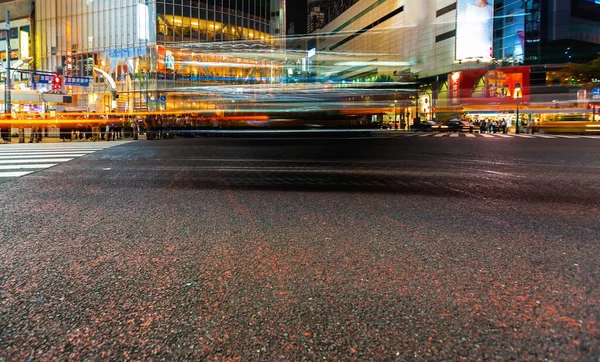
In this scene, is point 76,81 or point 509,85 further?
point 509,85

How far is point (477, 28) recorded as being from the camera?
191 ft

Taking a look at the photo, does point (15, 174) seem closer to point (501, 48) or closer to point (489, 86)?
point (489, 86)

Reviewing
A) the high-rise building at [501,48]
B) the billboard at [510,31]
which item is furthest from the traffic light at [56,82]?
the billboard at [510,31]

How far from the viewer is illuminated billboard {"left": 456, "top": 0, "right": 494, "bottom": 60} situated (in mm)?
58250

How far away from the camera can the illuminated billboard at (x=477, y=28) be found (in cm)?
5825

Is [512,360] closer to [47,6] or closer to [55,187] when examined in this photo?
[55,187]

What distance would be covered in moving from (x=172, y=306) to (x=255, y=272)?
722 millimetres

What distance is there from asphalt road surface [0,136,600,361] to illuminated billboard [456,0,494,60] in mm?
59409

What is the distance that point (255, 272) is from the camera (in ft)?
9.96

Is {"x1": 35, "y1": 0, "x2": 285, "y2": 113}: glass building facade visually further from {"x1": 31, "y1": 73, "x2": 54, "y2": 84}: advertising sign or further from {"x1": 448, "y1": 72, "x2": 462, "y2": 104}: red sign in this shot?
{"x1": 448, "y1": 72, "x2": 462, "y2": 104}: red sign

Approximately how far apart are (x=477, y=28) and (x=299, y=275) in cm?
6450

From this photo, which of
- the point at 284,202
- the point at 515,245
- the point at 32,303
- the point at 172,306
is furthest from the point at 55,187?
the point at 515,245

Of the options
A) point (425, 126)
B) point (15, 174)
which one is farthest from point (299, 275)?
point (425, 126)

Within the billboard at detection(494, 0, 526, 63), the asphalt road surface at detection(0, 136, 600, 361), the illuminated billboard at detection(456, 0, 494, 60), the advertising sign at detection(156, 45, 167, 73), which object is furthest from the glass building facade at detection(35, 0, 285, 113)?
the asphalt road surface at detection(0, 136, 600, 361)
